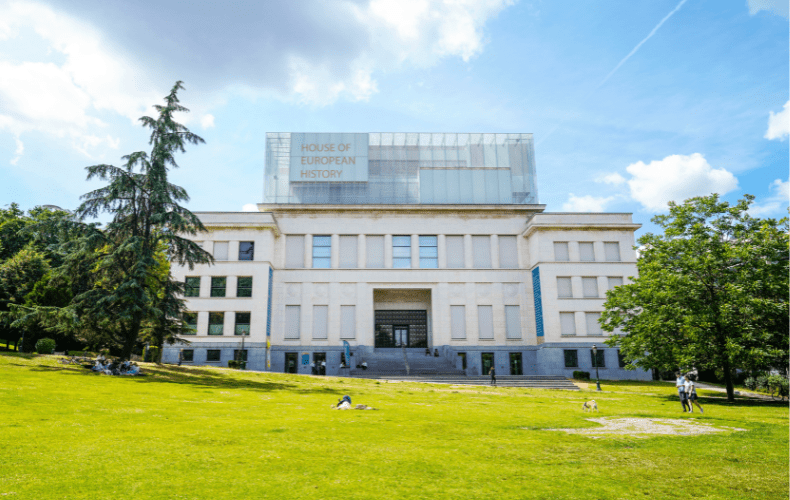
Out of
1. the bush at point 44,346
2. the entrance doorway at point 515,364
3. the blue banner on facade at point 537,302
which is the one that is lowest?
the entrance doorway at point 515,364

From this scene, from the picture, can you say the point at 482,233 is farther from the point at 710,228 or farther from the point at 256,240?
the point at 710,228

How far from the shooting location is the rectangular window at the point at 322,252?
54.0 meters

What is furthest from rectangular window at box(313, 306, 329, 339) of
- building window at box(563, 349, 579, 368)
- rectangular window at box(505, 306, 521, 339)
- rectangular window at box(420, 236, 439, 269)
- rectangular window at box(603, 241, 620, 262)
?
rectangular window at box(603, 241, 620, 262)

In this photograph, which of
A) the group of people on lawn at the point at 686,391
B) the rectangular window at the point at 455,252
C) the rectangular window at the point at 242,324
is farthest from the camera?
the rectangular window at the point at 455,252

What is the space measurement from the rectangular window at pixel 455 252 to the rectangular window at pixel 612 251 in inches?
551

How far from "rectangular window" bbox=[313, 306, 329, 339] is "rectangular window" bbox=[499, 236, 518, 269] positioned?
18.3m

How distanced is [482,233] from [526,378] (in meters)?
16.9

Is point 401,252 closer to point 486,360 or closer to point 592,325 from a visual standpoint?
point 486,360

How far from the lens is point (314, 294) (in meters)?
53.0

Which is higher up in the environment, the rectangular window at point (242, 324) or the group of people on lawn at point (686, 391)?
the rectangular window at point (242, 324)

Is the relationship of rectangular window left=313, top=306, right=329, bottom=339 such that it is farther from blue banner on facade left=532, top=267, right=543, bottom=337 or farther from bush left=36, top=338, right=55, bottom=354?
bush left=36, top=338, right=55, bottom=354

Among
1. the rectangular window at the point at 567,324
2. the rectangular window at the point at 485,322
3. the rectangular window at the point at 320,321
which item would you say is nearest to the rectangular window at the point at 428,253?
the rectangular window at the point at 485,322

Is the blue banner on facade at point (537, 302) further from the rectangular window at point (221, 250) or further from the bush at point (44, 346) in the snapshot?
the bush at point (44, 346)

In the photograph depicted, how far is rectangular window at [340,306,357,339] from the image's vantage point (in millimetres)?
52156
